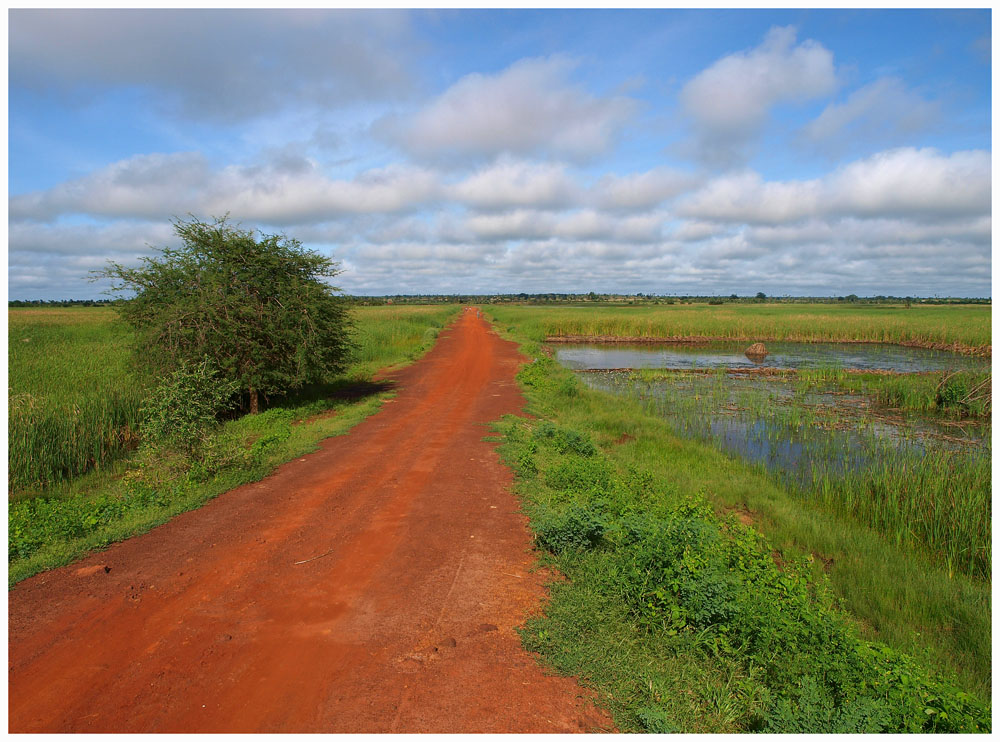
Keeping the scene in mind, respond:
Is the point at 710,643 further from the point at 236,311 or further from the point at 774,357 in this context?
the point at 774,357

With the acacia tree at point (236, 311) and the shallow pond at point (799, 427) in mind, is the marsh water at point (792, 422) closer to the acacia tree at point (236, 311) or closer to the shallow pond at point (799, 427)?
the shallow pond at point (799, 427)

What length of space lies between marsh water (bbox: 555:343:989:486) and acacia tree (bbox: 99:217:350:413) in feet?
32.2

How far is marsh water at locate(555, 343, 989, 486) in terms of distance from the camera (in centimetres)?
1143

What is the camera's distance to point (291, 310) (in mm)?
13078

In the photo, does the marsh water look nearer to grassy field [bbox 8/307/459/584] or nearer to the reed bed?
the reed bed

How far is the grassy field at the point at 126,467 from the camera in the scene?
228 inches

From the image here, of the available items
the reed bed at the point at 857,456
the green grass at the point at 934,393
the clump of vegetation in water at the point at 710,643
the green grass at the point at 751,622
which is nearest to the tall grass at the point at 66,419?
the green grass at the point at 751,622

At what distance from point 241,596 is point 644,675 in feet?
11.1

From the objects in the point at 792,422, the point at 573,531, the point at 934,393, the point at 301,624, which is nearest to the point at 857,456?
the point at 792,422

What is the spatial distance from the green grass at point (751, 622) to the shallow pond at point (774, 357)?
1799 cm

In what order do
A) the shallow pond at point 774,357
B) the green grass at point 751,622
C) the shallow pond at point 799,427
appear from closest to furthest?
the green grass at point 751,622, the shallow pond at point 799,427, the shallow pond at point 774,357

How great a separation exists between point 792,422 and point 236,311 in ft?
46.2

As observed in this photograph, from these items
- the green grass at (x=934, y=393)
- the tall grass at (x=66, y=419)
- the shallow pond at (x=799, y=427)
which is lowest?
the shallow pond at (x=799, y=427)

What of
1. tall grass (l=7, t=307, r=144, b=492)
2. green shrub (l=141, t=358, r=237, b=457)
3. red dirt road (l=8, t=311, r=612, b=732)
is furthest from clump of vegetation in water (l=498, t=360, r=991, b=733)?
tall grass (l=7, t=307, r=144, b=492)
